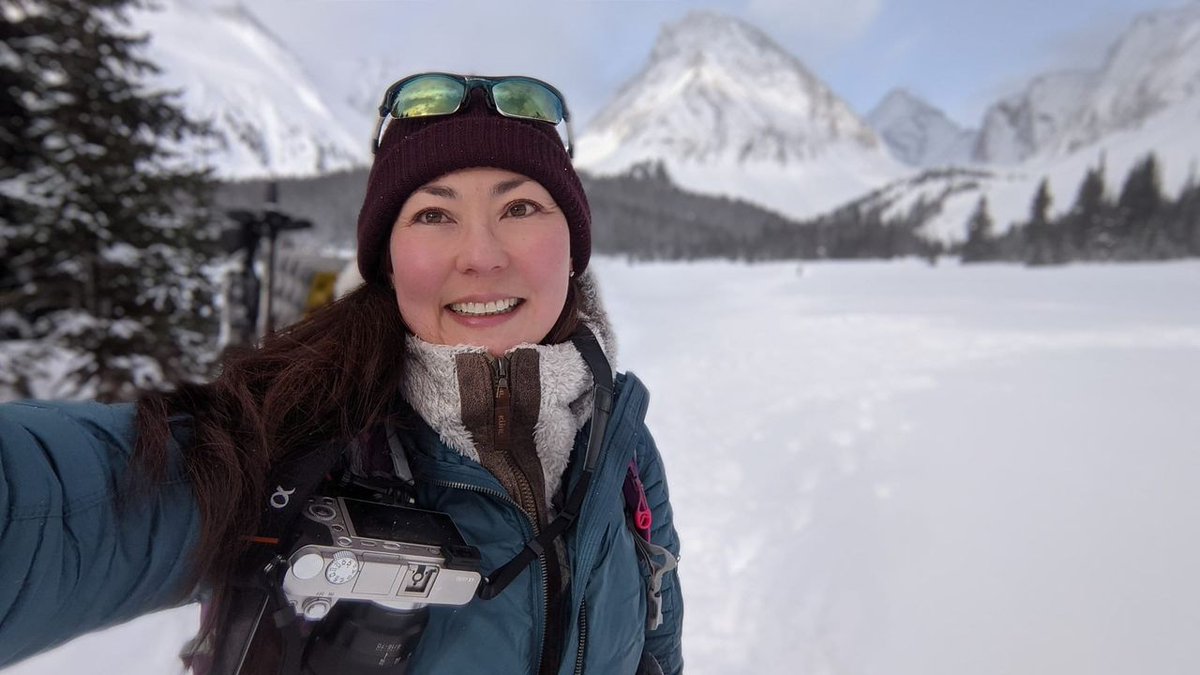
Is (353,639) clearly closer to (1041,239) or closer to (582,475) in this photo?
(582,475)

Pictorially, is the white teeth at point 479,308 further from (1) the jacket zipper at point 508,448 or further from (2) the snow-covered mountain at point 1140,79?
(2) the snow-covered mountain at point 1140,79

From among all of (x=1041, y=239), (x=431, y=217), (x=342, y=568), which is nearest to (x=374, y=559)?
(x=342, y=568)

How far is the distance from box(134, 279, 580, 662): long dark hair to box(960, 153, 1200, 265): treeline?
51773mm

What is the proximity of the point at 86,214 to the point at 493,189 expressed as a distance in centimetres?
793

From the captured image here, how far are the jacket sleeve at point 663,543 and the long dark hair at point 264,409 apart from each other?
782 millimetres

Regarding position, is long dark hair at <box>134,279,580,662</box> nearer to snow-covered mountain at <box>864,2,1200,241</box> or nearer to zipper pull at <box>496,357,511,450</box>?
zipper pull at <box>496,357,511,450</box>

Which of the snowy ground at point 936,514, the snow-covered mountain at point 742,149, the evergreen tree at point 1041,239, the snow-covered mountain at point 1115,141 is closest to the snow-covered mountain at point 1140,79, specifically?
the snow-covered mountain at point 1115,141

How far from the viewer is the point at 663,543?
1.86 meters

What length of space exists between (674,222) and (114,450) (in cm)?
11068

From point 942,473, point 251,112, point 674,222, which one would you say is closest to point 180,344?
point 942,473

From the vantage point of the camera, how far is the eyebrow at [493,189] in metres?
1.42

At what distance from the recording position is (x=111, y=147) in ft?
23.6

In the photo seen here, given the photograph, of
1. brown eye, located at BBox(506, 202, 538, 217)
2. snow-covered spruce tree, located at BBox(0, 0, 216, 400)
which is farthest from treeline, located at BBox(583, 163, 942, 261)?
brown eye, located at BBox(506, 202, 538, 217)

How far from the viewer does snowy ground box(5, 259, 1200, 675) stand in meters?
3.10
